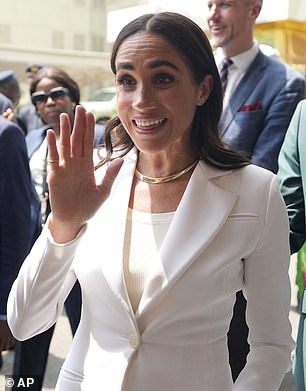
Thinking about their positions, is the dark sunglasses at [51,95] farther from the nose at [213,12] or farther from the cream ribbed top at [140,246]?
the cream ribbed top at [140,246]

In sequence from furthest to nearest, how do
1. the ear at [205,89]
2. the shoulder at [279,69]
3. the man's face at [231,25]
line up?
the man's face at [231,25], the shoulder at [279,69], the ear at [205,89]

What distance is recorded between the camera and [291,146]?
179cm

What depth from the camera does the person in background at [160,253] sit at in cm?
122

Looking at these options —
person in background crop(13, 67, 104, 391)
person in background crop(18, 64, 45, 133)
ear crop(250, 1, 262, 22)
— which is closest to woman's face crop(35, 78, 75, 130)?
person in background crop(13, 67, 104, 391)

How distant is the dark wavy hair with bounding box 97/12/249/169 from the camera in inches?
51.7

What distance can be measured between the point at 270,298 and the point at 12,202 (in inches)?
42.8

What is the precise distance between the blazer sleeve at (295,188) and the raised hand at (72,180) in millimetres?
698

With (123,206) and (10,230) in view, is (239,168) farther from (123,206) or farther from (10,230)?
(10,230)

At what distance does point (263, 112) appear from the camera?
241cm

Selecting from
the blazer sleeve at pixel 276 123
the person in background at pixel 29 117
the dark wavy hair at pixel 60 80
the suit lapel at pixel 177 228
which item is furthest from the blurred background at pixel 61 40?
the suit lapel at pixel 177 228

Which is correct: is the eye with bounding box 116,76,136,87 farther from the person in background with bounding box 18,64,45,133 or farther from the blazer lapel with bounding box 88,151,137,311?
the person in background with bounding box 18,64,45,133

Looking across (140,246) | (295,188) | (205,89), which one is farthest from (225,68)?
(140,246)

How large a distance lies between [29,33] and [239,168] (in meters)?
8.43

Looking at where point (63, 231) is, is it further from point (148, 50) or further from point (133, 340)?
point (148, 50)
